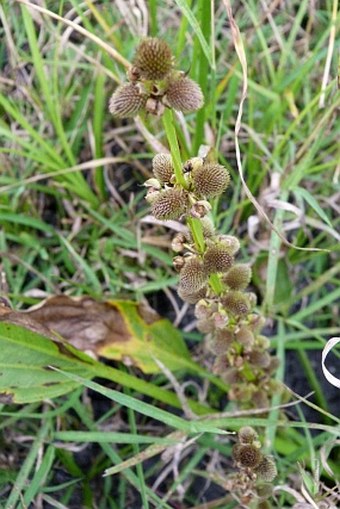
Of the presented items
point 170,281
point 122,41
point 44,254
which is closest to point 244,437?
point 170,281

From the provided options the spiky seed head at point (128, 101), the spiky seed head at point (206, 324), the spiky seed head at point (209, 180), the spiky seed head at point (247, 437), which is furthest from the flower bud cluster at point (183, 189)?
the spiky seed head at point (247, 437)

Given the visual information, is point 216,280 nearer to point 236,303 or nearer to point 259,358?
point 236,303

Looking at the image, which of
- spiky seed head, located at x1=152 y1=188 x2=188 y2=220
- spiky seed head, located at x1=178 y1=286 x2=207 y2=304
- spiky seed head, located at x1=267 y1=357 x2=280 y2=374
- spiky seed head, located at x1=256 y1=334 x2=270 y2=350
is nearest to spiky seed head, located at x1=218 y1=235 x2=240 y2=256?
spiky seed head, located at x1=178 y1=286 x2=207 y2=304

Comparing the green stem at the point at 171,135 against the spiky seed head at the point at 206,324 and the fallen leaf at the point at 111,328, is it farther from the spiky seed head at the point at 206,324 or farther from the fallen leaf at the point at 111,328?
the fallen leaf at the point at 111,328

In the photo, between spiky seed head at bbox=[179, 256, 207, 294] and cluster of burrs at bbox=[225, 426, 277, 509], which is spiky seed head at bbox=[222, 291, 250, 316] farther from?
cluster of burrs at bbox=[225, 426, 277, 509]

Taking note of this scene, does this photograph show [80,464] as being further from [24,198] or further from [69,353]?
[24,198]

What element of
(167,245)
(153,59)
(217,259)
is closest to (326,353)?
(217,259)
